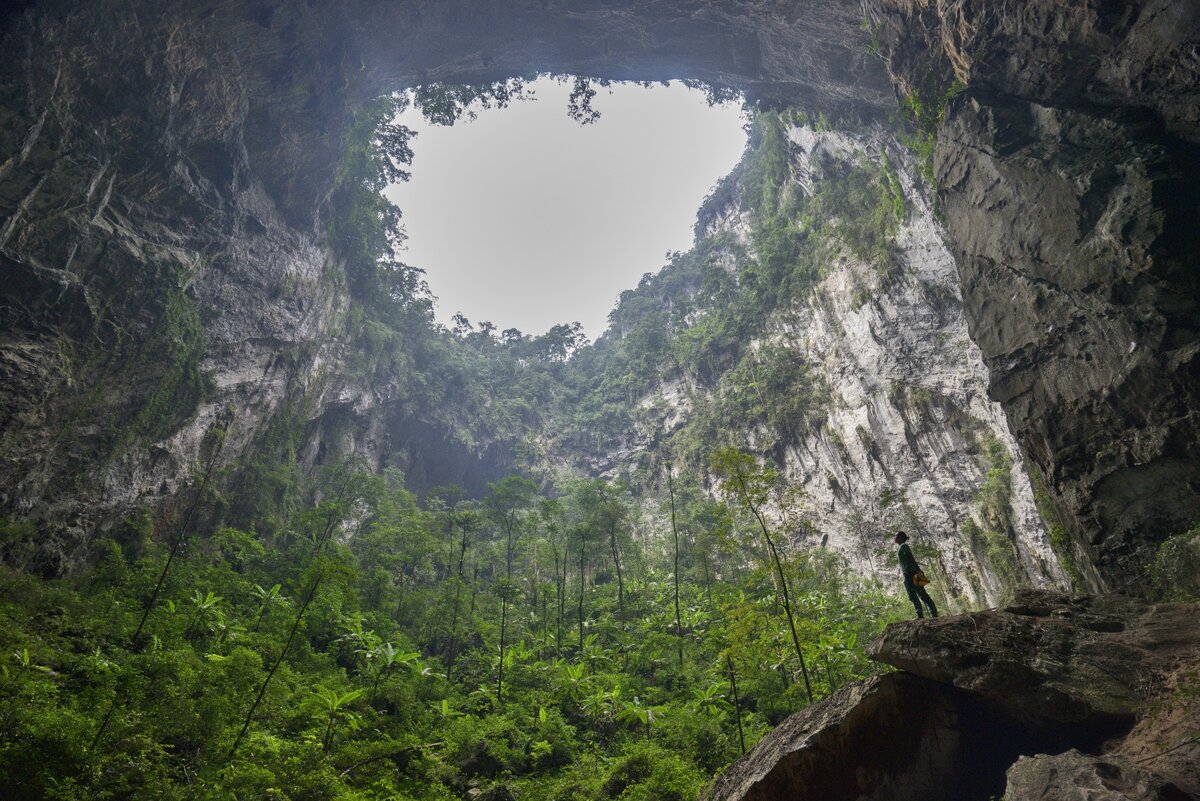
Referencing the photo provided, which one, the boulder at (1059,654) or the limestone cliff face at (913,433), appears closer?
the boulder at (1059,654)

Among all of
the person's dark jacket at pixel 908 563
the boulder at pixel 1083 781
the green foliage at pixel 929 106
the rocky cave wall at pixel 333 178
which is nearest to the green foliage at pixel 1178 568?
the rocky cave wall at pixel 333 178

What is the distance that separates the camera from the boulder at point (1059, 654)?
5.16 m

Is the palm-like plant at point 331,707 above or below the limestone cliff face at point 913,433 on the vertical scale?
below

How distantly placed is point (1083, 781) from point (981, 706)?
2.41 metres

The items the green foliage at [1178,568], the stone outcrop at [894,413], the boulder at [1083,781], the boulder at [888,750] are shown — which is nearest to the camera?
the boulder at [1083,781]

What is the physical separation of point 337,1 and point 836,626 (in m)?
24.6

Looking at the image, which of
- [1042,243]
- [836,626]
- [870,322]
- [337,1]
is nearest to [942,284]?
[870,322]

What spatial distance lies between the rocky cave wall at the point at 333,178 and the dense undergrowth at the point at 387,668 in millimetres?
4150

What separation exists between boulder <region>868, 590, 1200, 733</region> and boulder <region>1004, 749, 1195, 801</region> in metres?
1.27

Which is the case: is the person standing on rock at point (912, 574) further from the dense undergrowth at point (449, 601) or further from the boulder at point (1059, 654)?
the dense undergrowth at point (449, 601)

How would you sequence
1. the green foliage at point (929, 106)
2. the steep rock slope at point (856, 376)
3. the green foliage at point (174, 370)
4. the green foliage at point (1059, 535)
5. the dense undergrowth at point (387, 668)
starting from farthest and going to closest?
the steep rock slope at point (856, 376)
the green foliage at point (174, 370)
the green foliage at point (929, 106)
the green foliage at point (1059, 535)
the dense undergrowth at point (387, 668)

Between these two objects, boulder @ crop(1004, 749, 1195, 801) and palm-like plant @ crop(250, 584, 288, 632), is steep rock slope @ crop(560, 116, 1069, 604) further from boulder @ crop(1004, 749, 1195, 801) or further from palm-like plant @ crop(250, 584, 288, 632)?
palm-like plant @ crop(250, 584, 288, 632)

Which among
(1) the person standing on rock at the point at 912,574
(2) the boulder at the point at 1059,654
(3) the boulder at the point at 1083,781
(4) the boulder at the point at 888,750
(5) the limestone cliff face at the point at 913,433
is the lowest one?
(3) the boulder at the point at 1083,781

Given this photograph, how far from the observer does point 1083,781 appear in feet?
12.6
